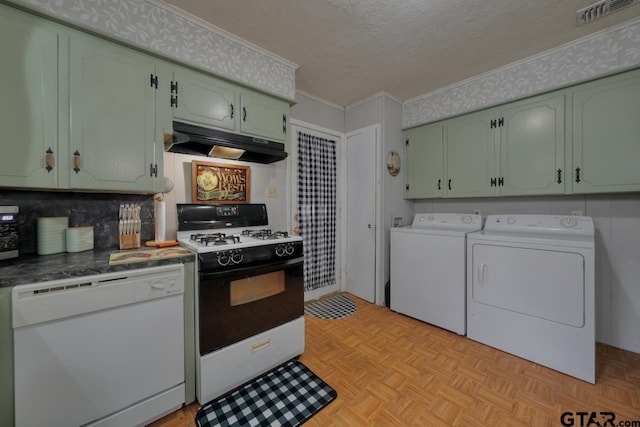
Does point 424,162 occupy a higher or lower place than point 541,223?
higher

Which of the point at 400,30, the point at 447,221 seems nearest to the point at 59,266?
the point at 400,30

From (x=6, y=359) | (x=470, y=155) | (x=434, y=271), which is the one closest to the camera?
(x=6, y=359)

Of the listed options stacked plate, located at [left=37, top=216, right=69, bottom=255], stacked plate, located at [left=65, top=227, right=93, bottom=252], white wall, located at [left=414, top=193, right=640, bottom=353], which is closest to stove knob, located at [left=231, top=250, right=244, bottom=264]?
stacked plate, located at [left=65, top=227, right=93, bottom=252]

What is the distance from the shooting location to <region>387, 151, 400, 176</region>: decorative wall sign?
2.98m

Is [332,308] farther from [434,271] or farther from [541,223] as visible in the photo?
[541,223]

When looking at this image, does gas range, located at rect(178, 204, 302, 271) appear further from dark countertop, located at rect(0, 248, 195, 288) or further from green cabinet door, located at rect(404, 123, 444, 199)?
green cabinet door, located at rect(404, 123, 444, 199)

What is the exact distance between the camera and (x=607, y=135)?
192cm

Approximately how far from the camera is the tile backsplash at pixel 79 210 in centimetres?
147

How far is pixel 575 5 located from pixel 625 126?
99 cm

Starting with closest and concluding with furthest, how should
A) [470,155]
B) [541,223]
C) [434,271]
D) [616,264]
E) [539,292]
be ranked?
[539,292], [616,264], [541,223], [434,271], [470,155]

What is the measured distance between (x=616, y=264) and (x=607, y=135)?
1077 millimetres

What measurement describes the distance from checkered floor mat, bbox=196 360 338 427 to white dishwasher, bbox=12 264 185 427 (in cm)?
24

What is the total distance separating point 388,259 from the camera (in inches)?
118

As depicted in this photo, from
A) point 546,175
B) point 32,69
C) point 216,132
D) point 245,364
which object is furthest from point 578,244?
point 32,69
